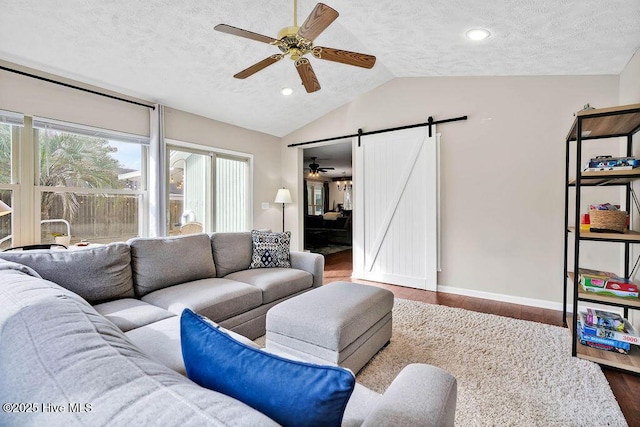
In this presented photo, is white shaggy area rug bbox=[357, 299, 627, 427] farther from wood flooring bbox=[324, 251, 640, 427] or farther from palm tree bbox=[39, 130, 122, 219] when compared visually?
palm tree bbox=[39, 130, 122, 219]

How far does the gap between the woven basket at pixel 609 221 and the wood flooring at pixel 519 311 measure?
3.22ft

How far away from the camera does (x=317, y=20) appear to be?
187 cm

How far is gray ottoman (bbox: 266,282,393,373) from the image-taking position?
6.17 feet

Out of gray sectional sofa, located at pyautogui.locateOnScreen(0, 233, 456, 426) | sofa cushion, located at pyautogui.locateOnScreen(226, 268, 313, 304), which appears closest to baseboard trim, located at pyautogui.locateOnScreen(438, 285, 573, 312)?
sofa cushion, located at pyautogui.locateOnScreen(226, 268, 313, 304)

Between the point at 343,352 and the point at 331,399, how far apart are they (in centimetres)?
138

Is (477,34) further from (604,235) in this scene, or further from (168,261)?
(168,261)

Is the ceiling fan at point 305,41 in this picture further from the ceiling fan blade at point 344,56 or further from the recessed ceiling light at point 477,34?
the recessed ceiling light at point 477,34

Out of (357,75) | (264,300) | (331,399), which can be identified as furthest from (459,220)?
(331,399)

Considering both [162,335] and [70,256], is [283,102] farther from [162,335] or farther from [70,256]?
[162,335]

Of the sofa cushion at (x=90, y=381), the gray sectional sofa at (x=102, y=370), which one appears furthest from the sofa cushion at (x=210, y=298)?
the sofa cushion at (x=90, y=381)

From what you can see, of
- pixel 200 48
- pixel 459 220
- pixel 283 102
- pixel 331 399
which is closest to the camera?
pixel 331 399

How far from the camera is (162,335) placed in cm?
165

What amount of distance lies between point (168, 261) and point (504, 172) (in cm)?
374

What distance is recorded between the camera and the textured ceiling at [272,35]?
2.35 m
